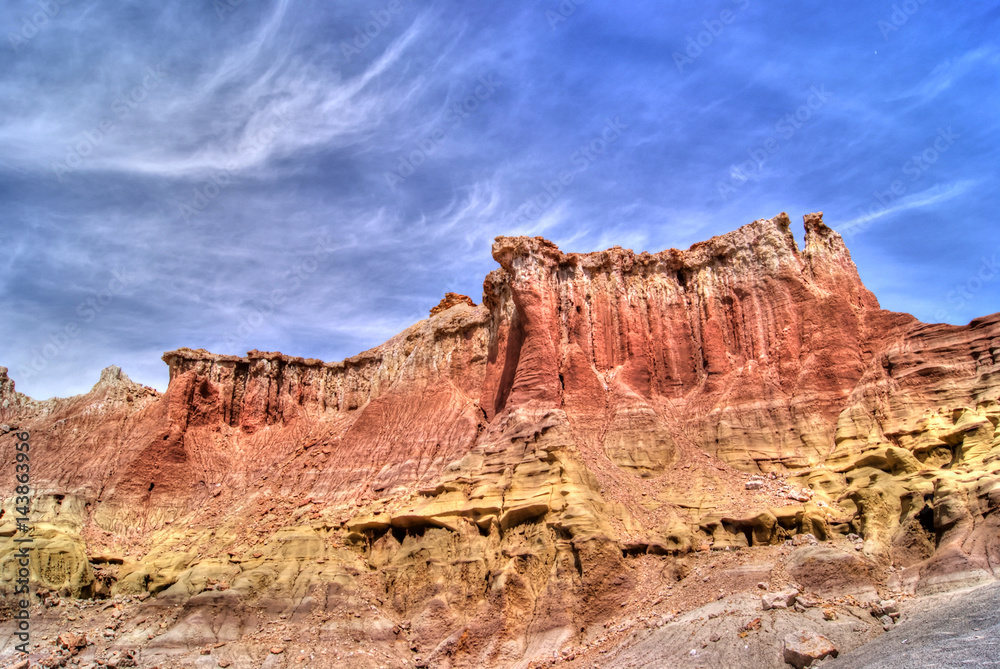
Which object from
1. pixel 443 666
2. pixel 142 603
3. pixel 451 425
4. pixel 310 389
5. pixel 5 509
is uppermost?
pixel 310 389

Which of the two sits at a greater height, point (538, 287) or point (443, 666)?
point (538, 287)

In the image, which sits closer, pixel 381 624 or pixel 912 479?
pixel 912 479

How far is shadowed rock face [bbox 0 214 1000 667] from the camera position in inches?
1223

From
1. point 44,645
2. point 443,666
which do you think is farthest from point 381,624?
point 44,645

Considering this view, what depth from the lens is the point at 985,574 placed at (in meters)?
23.4

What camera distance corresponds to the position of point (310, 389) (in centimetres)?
6175

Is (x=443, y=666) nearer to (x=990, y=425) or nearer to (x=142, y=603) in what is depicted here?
(x=142, y=603)

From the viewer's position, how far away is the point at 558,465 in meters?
36.4

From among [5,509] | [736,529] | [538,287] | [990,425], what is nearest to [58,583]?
[5,509]

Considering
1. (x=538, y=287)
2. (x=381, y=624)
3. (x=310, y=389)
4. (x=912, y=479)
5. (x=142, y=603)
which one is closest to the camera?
(x=912, y=479)

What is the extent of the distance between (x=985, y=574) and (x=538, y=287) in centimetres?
2781

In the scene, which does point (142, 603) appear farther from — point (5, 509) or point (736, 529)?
point (736, 529)

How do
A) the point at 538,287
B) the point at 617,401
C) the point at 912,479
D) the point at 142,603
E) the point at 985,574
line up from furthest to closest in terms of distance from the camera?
the point at 538,287 → the point at 617,401 → the point at 142,603 → the point at 912,479 → the point at 985,574

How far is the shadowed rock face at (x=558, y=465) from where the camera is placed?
102ft
